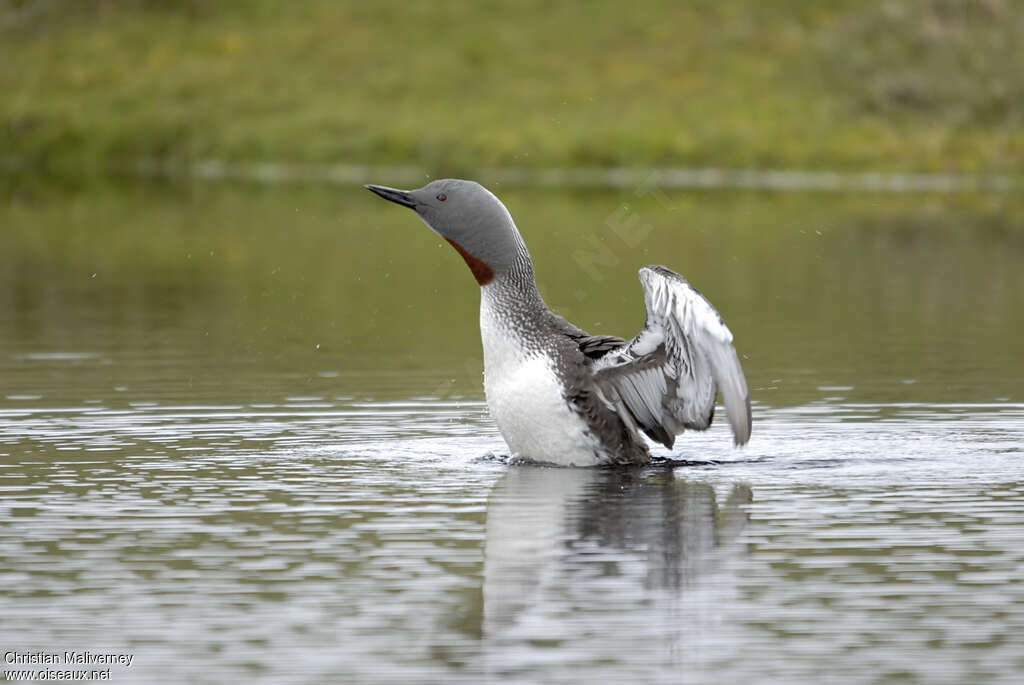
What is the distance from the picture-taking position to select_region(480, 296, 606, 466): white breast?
12.3m

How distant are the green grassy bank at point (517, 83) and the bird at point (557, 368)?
46.0 m

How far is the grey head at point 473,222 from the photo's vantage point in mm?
12859

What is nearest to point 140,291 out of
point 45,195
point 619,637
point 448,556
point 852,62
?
point 448,556

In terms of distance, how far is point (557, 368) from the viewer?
12445 mm

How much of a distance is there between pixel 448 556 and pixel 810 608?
1917 mm

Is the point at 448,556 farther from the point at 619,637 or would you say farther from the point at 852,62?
the point at 852,62

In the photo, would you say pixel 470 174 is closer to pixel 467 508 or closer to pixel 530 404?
pixel 530 404

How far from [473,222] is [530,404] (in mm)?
1295

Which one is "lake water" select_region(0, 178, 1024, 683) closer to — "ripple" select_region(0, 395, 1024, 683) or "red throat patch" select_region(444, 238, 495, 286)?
"ripple" select_region(0, 395, 1024, 683)

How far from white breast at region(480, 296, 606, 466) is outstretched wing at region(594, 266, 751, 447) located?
288 mm

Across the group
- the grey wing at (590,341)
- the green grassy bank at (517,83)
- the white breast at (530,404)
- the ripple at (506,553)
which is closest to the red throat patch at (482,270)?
the white breast at (530,404)

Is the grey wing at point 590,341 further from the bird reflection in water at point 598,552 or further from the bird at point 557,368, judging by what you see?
the bird reflection in water at point 598,552

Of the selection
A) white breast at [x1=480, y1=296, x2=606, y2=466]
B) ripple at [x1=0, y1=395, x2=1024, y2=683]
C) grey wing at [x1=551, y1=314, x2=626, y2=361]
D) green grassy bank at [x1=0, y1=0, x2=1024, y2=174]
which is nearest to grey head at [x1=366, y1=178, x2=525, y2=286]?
white breast at [x1=480, y1=296, x2=606, y2=466]

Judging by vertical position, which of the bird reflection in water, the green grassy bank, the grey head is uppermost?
the green grassy bank
